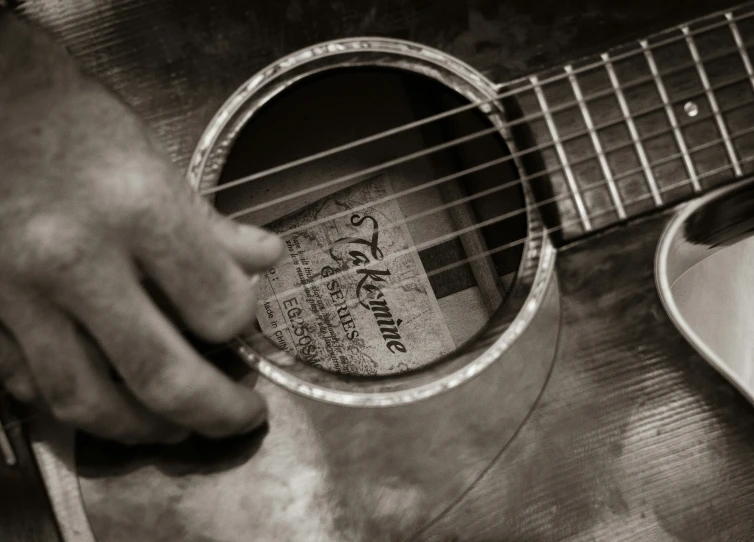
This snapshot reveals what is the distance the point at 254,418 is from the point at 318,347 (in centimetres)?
36

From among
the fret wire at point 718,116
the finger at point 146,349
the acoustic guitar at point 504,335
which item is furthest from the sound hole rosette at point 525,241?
the fret wire at point 718,116

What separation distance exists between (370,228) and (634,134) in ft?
1.40

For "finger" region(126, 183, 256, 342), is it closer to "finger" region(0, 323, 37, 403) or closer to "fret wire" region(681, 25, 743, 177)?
"finger" region(0, 323, 37, 403)

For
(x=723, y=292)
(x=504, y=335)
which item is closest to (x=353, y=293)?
(x=504, y=335)

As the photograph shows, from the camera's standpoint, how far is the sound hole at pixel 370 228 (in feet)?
3.17

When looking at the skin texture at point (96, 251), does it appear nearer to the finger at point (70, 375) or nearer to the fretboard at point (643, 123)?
the finger at point (70, 375)

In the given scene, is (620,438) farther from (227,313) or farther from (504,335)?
(227,313)

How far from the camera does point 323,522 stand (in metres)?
0.64

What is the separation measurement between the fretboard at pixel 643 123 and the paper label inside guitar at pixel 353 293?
33 cm

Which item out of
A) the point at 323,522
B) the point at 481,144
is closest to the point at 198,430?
the point at 323,522

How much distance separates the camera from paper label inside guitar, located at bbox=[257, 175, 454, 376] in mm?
966

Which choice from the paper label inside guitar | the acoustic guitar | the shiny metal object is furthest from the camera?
the paper label inside guitar

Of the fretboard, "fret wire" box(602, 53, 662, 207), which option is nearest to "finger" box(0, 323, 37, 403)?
the fretboard

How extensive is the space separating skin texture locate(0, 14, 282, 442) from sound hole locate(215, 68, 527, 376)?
0.41 metres
